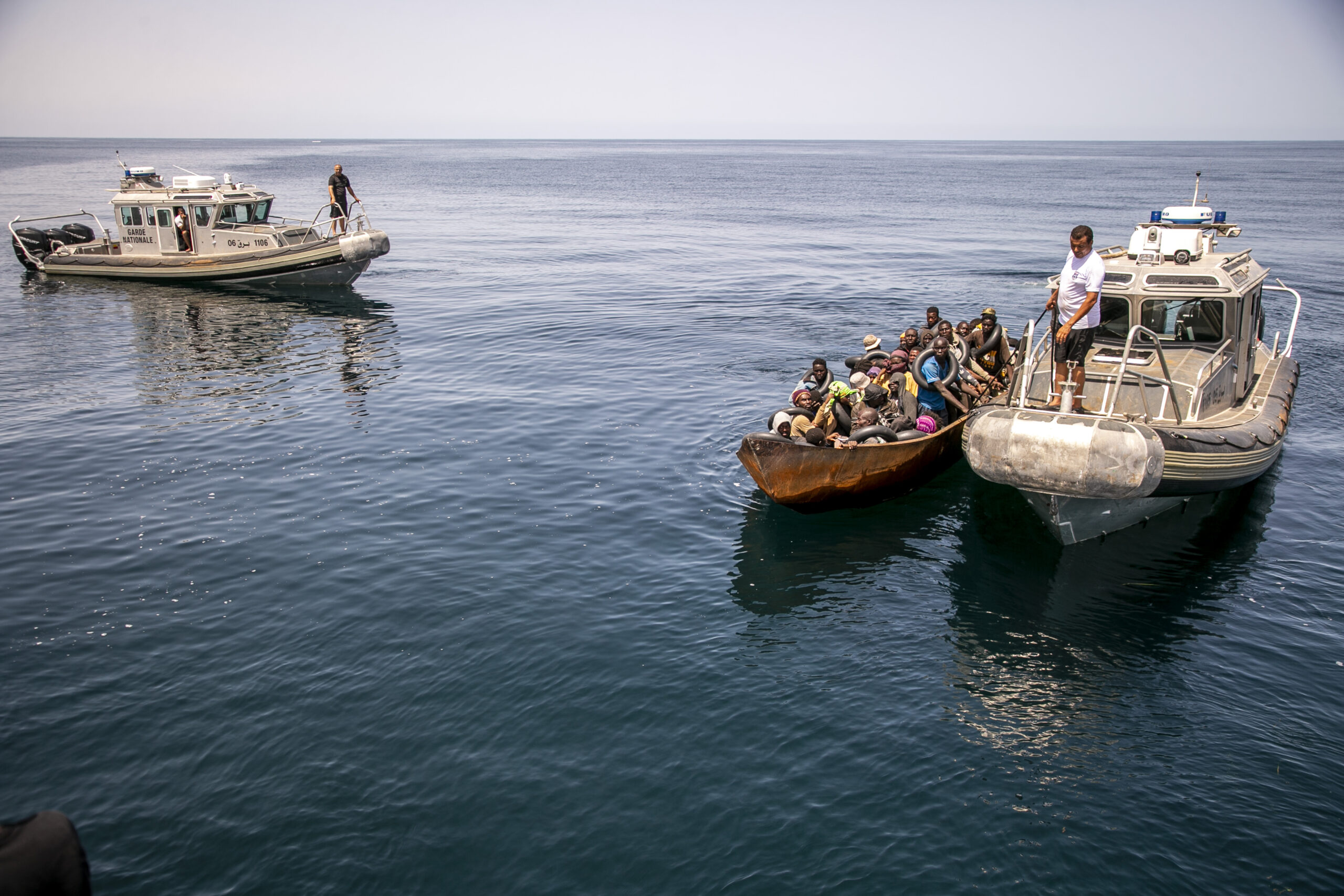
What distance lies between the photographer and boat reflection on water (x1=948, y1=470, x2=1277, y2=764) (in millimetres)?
10656

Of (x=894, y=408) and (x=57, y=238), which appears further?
(x=57, y=238)

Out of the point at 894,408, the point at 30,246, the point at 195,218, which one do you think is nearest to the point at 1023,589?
the point at 894,408

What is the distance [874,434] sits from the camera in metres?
15.5

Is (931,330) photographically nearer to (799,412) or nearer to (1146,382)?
(799,412)

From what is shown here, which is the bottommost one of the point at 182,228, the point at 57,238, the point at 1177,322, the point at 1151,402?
the point at 1151,402

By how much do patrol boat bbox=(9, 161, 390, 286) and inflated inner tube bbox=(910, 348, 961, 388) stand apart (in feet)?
82.7

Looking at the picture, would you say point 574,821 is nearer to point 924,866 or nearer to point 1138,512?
point 924,866

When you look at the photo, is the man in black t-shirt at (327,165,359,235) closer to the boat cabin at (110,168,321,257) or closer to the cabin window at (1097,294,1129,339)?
the boat cabin at (110,168,321,257)

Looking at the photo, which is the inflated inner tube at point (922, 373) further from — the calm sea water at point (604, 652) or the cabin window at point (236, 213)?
the cabin window at point (236, 213)

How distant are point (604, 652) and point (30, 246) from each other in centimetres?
4256

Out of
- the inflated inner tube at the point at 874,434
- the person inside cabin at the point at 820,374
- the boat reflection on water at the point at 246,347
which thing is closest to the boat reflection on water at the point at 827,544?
the inflated inner tube at the point at 874,434

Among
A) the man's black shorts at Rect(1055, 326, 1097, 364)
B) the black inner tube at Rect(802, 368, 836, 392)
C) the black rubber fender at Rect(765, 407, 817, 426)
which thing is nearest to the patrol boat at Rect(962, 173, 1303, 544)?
the man's black shorts at Rect(1055, 326, 1097, 364)

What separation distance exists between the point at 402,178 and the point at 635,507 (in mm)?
113128

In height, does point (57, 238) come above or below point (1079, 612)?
above
